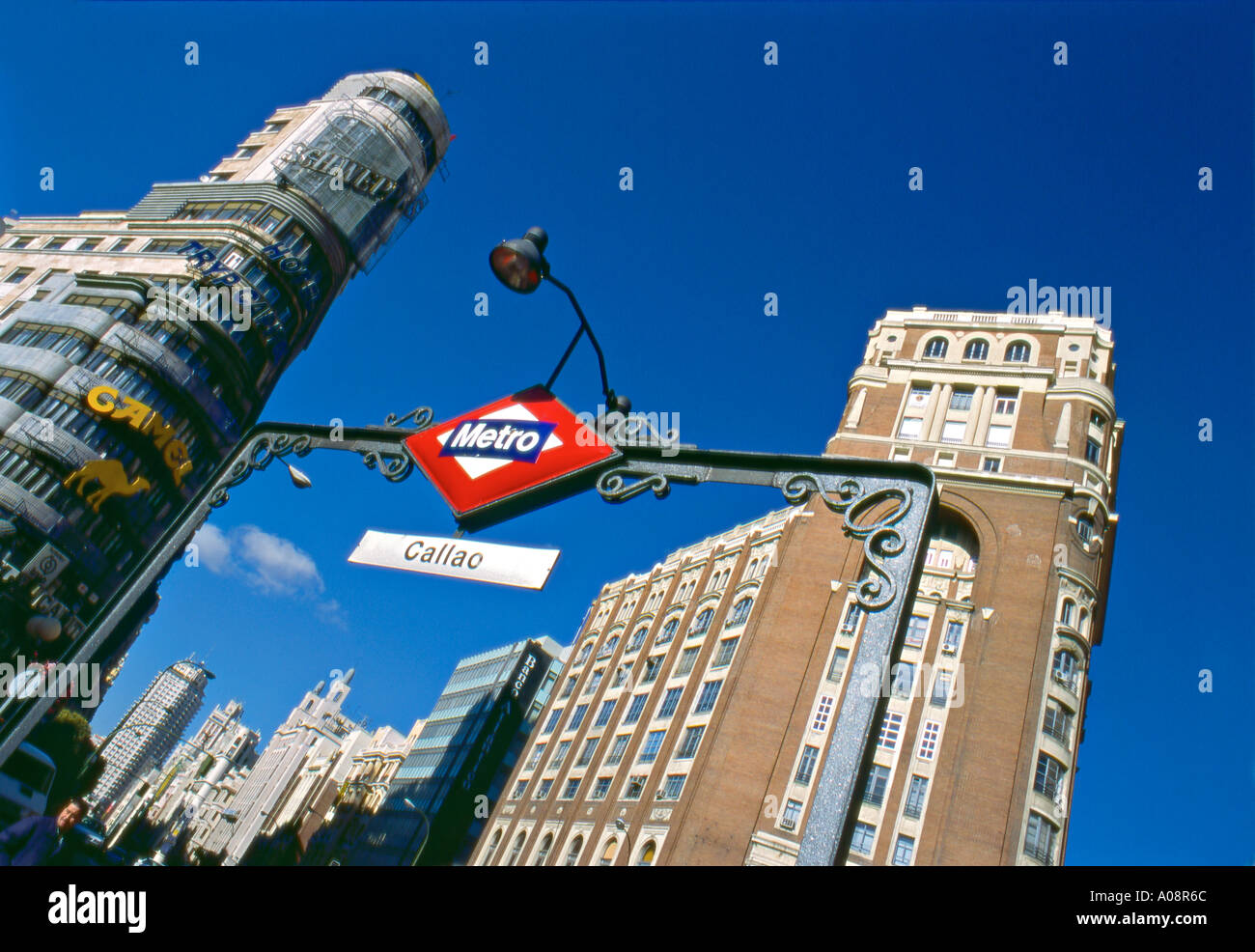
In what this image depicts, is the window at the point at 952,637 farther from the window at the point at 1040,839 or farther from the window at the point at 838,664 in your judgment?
the window at the point at 1040,839

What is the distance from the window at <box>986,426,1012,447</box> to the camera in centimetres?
3916

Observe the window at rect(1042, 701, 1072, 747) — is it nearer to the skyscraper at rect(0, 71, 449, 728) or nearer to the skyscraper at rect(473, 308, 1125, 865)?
the skyscraper at rect(473, 308, 1125, 865)

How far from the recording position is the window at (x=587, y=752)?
48403mm

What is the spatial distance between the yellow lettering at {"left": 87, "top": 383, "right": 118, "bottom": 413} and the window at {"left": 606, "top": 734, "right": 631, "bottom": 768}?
107 feet

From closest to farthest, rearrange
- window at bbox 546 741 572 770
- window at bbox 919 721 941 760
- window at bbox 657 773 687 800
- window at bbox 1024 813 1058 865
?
window at bbox 1024 813 1058 865, window at bbox 919 721 941 760, window at bbox 657 773 687 800, window at bbox 546 741 572 770

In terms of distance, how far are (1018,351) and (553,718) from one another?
40682mm

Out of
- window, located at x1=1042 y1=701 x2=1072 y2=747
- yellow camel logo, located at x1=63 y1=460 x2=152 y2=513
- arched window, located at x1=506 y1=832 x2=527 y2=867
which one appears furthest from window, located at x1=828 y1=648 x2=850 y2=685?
yellow camel logo, located at x1=63 y1=460 x2=152 y2=513

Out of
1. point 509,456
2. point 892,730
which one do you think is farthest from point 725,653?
point 509,456

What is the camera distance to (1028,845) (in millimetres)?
28328

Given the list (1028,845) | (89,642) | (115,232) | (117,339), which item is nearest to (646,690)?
(1028,845)

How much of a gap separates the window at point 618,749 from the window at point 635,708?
4.11 feet

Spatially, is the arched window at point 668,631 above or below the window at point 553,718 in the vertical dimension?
above

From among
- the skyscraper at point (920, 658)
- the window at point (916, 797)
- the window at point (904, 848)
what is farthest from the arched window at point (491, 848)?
the window at point (916, 797)
